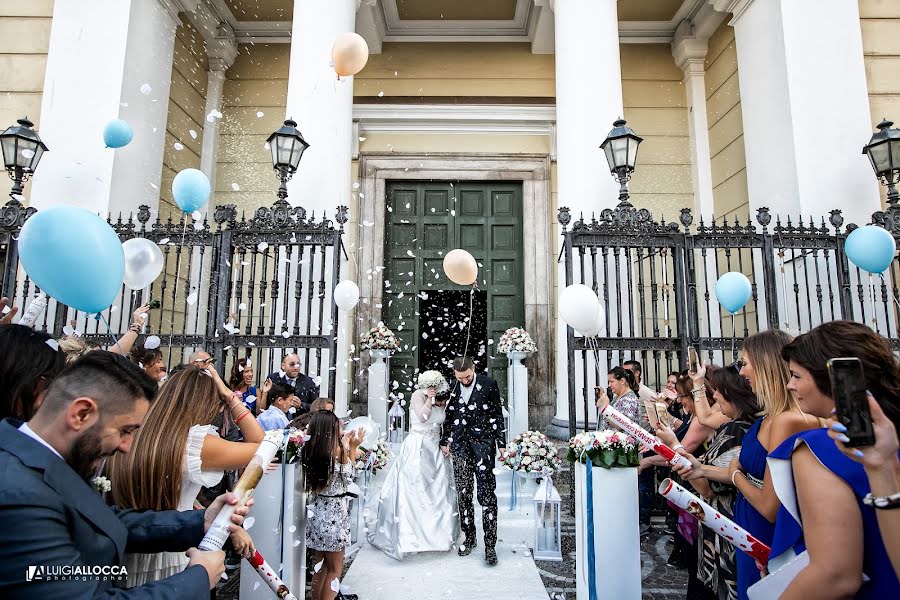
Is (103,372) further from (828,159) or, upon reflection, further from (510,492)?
(828,159)

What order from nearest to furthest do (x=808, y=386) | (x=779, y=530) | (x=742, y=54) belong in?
1. (x=808, y=386)
2. (x=779, y=530)
3. (x=742, y=54)

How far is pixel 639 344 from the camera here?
20.8 ft

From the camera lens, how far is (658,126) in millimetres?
10750

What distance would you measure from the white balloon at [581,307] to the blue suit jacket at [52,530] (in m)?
4.21

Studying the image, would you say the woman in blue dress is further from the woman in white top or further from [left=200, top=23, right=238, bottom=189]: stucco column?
[left=200, top=23, right=238, bottom=189]: stucco column

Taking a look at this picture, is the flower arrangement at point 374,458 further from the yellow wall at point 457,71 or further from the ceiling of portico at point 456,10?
the ceiling of portico at point 456,10

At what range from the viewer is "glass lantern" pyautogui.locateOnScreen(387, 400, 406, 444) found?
8.30 meters

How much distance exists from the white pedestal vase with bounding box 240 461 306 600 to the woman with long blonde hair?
8.69ft

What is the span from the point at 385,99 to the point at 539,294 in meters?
5.08

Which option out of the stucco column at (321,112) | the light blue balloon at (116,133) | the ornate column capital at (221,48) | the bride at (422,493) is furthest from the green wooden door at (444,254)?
the light blue balloon at (116,133)

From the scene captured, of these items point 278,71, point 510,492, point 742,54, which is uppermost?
point 278,71

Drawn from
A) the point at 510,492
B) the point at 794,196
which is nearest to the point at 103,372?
the point at 510,492

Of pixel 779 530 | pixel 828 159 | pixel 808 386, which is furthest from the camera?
pixel 828 159

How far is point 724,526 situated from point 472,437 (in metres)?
3.14
